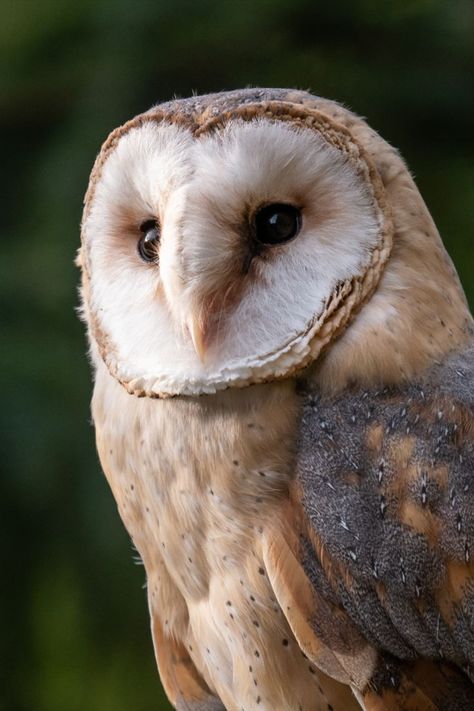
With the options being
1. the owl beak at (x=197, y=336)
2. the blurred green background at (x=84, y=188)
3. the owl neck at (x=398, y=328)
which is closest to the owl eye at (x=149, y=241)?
the owl beak at (x=197, y=336)

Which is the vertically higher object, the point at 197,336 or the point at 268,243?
the point at 268,243

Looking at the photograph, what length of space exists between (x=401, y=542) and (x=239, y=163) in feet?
1.70

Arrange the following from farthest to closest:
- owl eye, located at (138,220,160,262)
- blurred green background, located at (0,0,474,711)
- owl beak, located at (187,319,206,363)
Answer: blurred green background, located at (0,0,474,711), owl eye, located at (138,220,160,262), owl beak, located at (187,319,206,363)

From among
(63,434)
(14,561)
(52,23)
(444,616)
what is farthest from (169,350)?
(52,23)

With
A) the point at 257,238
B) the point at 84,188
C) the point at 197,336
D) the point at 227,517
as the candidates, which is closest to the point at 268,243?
the point at 257,238

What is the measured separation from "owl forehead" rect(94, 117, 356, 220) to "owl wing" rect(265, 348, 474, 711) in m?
0.33

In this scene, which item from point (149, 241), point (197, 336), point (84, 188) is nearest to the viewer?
point (197, 336)

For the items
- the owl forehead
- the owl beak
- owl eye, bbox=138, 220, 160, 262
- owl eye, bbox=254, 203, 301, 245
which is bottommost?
the owl beak

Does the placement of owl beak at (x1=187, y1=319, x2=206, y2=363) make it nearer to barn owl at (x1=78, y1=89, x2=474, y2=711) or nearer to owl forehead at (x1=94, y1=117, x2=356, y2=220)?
barn owl at (x1=78, y1=89, x2=474, y2=711)

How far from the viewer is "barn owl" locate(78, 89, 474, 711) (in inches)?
53.4

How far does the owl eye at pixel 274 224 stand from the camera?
4.51 ft

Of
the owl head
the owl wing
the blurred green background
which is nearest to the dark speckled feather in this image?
the owl wing

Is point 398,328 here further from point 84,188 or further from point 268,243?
point 84,188

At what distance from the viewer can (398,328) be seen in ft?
4.59
